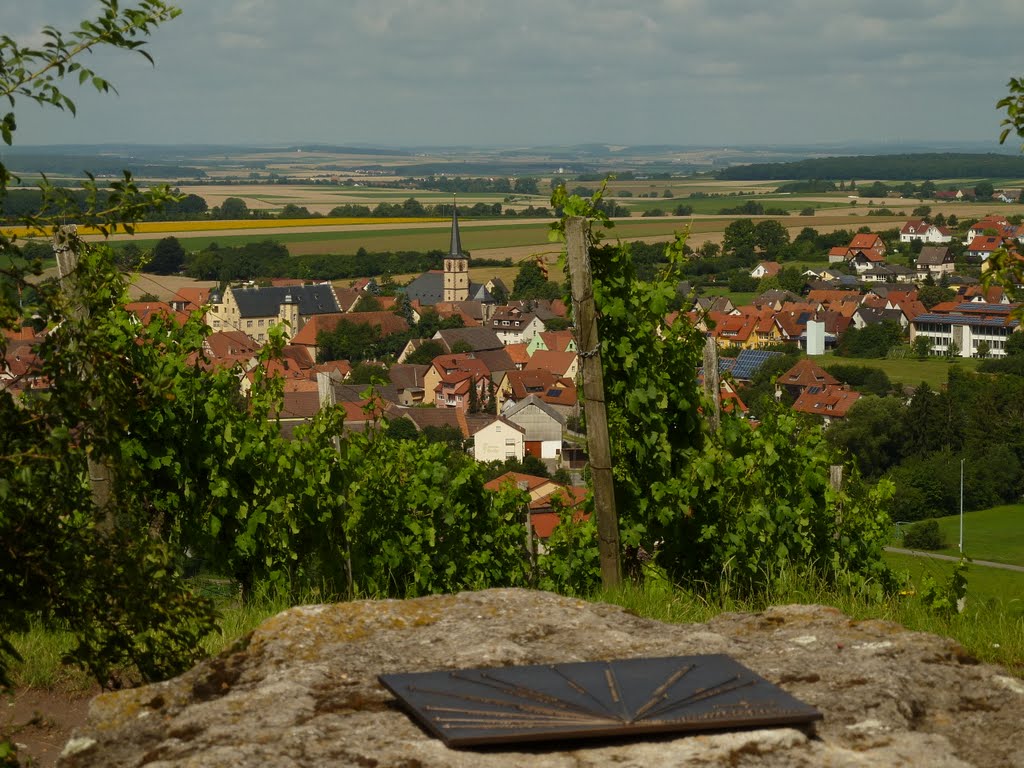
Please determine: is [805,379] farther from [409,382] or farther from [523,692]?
[523,692]

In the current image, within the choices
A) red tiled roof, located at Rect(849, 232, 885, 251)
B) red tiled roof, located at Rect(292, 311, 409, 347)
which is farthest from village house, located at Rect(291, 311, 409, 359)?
red tiled roof, located at Rect(849, 232, 885, 251)

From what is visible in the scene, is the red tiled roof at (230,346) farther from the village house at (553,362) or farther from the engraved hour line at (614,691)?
the village house at (553,362)

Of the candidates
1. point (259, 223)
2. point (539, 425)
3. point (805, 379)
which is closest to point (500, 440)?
point (539, 425)

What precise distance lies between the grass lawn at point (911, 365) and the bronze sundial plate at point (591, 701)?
66870 millimetres

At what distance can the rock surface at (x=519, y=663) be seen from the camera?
345 cm

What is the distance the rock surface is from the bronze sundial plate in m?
0.05

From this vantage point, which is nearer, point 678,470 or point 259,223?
point 678,470

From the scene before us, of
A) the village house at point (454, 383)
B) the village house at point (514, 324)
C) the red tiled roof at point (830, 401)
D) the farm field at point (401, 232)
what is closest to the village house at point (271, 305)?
the village house at point (514, 324)

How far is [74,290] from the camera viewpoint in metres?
4.46

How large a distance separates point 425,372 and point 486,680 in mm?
70694

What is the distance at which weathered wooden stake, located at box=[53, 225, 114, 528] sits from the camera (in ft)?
13.6

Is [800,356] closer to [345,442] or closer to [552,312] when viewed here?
[552,312]

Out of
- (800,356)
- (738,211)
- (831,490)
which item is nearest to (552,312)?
(800,356)

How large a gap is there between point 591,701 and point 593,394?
326 centimetres
